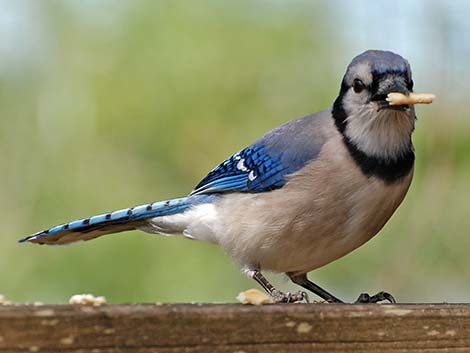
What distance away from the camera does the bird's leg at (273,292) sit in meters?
2.45

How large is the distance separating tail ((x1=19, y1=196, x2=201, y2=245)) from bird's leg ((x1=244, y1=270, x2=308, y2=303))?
39 centimetres

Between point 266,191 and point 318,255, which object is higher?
point 266,191

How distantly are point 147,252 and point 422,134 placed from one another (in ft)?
3.42

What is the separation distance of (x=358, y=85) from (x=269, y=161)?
0.40m

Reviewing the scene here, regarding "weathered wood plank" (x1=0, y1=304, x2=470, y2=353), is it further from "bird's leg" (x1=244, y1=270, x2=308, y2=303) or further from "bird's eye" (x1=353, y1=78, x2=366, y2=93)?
"bird's eye" (x1=353, y1=78, x2=366, y2=93)

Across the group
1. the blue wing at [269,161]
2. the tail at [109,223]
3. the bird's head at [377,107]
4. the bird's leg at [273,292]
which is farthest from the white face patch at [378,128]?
the tail at [109,223]

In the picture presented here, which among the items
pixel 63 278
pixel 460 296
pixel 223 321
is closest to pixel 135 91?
pixel 63 278

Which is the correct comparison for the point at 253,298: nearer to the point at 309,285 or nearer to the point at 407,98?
the point at 407,98

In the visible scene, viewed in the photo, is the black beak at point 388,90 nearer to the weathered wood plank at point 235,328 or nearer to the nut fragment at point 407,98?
the nut fragment at point 407,98

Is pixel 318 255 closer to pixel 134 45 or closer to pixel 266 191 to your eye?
pixel 266 191

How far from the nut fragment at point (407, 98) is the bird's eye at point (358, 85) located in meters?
0.11

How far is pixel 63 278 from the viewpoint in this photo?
332 cm

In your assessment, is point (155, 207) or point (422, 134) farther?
point (422, 134)

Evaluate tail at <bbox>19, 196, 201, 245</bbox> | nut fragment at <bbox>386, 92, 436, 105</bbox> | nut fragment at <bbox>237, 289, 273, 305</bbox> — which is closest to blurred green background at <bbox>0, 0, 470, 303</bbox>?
tail at <bbox>19, 196, 201, 245</bbox>
